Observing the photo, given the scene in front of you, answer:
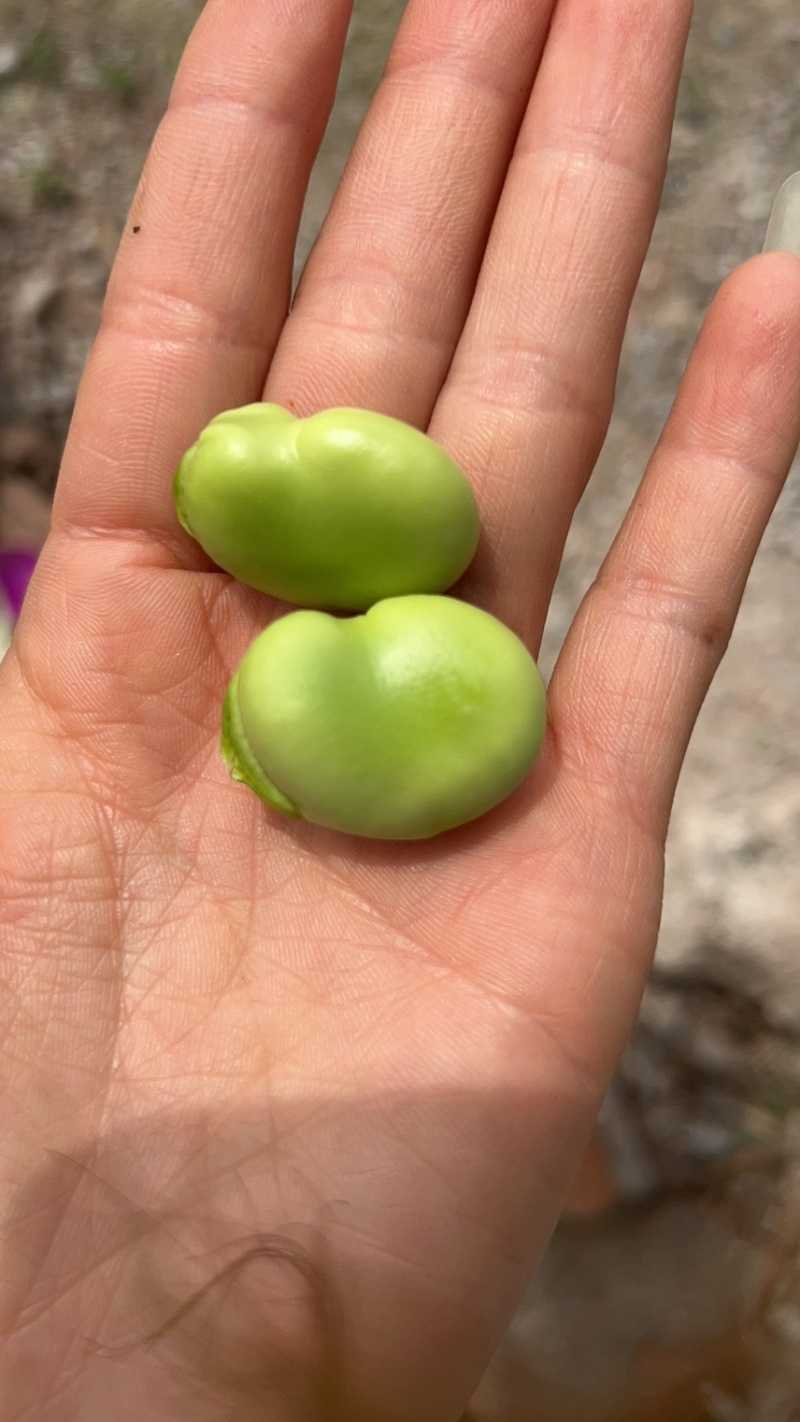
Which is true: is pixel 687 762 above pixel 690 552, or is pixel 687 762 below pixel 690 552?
below

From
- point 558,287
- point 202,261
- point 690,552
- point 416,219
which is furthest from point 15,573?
point 690,552

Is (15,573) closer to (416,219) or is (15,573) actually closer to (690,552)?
(416,219)

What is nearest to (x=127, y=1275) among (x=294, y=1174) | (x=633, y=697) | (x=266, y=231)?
(x=294, y=1174)

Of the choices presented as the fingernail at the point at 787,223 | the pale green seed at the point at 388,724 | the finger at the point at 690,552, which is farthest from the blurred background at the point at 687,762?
Result: the pale green seed at the point at 388,724

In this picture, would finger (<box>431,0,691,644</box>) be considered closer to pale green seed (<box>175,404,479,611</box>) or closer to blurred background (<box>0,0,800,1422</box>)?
pale green seed (<box>175,404,479,611</box>)

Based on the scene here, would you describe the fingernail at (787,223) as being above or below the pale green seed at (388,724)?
above

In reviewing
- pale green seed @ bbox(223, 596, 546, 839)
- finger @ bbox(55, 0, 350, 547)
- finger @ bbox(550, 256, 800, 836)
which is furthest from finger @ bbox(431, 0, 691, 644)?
finger @ bbox(55, 0, 350, 547)

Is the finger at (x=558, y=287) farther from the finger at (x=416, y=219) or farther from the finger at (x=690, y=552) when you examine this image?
the finger at (x=690, y=552)
